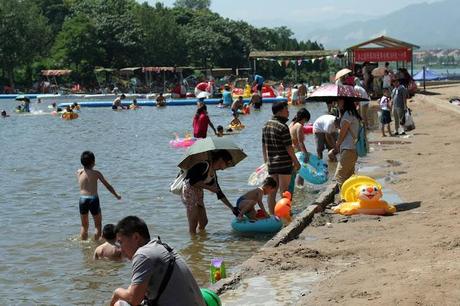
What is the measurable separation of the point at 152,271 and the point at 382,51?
113 feet

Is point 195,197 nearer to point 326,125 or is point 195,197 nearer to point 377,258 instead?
point 377,258

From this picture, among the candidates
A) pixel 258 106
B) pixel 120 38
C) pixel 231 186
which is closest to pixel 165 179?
pixel 231 186

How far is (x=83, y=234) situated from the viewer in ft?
33.3

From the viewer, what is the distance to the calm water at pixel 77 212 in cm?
841

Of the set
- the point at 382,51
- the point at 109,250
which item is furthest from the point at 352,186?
the point at 382,51

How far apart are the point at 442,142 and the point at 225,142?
32.3 ft

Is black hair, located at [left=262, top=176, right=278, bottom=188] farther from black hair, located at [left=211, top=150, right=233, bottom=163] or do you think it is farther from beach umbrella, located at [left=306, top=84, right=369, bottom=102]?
beach umbrella, located at [left=306, top=84, right=369, bottom=102]

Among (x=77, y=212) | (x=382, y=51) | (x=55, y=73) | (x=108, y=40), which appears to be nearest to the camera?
(x=77, y=212)

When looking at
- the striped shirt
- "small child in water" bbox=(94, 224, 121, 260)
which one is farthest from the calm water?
the striped shirt

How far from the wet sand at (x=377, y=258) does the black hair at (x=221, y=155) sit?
1298mm

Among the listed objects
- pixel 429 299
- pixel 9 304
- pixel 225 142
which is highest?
pixel 225 142

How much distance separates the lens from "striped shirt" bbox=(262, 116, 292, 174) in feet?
32.7

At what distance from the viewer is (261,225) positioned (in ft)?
32.1

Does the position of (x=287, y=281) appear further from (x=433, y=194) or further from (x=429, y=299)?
(x=433, y=194)
